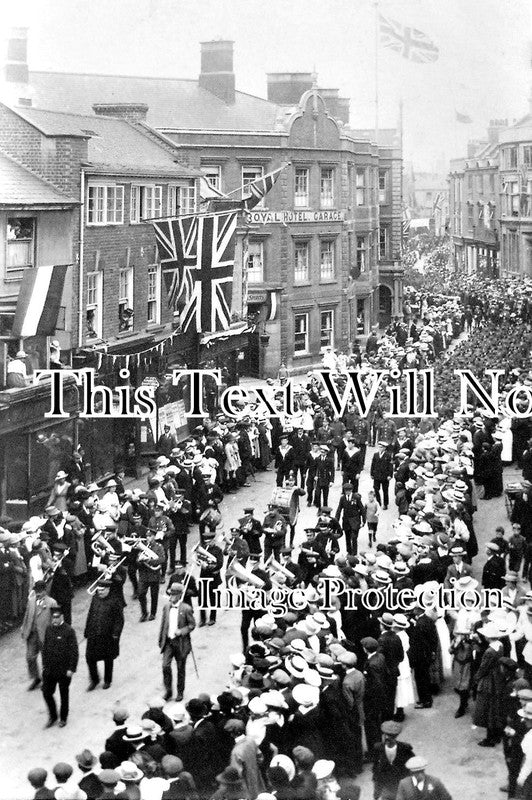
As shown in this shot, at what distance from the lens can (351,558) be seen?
15.2 m

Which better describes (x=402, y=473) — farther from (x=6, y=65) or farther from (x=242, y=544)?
(x=6, y=65)

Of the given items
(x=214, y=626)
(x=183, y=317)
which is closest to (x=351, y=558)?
(x=214, y=626)

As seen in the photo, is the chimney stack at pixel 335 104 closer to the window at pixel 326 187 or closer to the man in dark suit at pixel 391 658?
the window at pixel 326 187

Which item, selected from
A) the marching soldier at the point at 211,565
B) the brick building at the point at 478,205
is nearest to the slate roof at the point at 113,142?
the marching soldier at the point at 211,565

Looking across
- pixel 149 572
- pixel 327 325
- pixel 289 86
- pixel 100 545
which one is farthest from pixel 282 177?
pixel 149 572

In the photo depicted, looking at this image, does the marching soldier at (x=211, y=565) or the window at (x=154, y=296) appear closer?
the marching soldier at (x=211, y=565)

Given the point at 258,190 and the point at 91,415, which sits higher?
the point at 258,190

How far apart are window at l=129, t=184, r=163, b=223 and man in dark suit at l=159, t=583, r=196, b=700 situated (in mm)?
15255

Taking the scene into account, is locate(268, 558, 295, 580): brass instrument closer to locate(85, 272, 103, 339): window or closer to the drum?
the drum

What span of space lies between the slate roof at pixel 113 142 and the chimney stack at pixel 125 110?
0.75 meters

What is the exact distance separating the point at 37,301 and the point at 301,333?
72.6 ft

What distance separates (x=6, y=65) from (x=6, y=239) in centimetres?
1342

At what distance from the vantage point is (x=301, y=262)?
4159 centimetres

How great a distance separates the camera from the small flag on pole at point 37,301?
64.6ft
